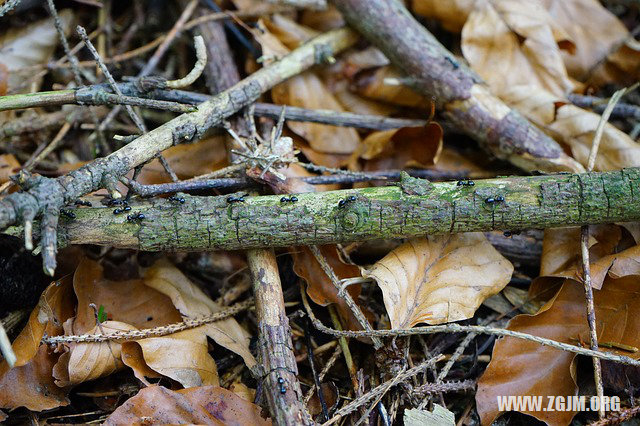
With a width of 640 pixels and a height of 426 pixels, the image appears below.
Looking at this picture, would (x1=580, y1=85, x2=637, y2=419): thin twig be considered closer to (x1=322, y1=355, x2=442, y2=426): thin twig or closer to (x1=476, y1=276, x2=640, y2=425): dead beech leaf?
(x1=476, y1=276, x2=640, y2=425): dead beech leaf

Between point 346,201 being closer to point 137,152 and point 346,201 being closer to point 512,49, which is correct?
point 137,152

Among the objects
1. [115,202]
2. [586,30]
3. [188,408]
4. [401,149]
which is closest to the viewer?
[188,408]

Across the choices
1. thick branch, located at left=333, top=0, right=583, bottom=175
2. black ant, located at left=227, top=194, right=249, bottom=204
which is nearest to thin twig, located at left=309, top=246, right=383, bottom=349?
black ant, located at left=227, top=194, right=249, bottom=204

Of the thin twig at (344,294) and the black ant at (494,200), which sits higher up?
the black ant at (494,200)

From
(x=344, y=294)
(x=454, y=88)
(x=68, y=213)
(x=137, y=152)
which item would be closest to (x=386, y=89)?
(x=454, y=88)

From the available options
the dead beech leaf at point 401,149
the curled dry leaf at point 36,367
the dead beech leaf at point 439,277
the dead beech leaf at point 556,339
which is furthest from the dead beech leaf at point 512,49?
the curled dry leaf at point 36,367

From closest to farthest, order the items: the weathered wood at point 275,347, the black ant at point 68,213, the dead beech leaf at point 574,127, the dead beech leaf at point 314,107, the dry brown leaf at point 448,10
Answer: the weathered wood at point 275,347 < the black ant at point 68,213 < the dead beech leaf at point 574,127 < the dead beech leaf at point 314,107 < the dry brown leaf at point 448,10

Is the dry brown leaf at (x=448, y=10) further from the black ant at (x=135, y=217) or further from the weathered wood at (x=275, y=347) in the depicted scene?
the black ant at (x=135, y=217)
